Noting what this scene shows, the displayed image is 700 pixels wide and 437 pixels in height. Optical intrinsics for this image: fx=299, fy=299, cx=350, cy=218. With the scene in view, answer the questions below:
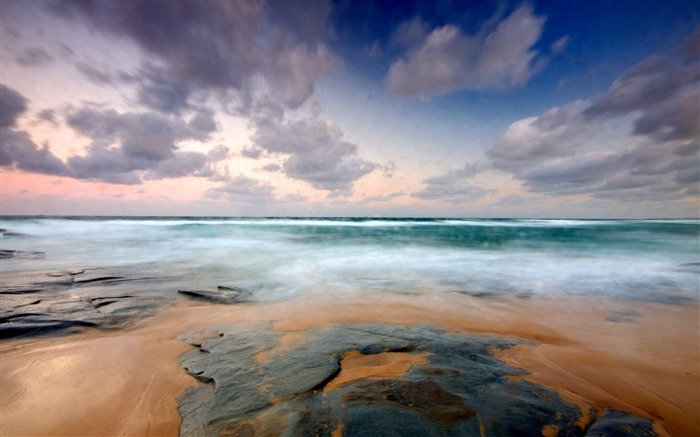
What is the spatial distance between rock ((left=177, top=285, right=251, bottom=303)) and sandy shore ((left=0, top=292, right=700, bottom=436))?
1.34 ft

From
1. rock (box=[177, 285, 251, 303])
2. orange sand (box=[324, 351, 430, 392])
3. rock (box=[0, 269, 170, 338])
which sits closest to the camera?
orange sand (box=[324, 351, 430, 392])

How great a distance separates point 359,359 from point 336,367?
0.36 metres

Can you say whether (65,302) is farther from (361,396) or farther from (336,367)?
(361,396)

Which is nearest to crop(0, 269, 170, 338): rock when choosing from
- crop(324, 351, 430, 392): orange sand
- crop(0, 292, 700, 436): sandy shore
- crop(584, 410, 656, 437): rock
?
crop(0, 292, 700, 436): sandy shore

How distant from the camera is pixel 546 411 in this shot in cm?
238

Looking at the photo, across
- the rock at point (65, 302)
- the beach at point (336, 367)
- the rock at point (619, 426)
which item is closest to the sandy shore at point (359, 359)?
the beach at point (336, 367)

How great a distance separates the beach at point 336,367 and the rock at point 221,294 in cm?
7

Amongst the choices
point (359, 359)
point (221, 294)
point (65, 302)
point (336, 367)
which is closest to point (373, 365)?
point (359, 359)

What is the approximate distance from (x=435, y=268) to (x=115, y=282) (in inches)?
393

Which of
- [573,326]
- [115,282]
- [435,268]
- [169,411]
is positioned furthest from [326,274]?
[169,411]

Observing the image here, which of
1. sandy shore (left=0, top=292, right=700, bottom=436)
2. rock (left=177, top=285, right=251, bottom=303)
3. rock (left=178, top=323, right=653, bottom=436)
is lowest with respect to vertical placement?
sandy shore (left=0, top=292, right=700, bottom=436)

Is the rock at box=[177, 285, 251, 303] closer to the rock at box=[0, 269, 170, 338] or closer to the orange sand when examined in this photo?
the rock at box=[0, 269, 170, 338]

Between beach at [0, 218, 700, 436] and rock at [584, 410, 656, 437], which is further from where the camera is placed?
beach at [0, 218, 700, 436]

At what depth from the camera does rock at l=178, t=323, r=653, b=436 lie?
2203 mm
